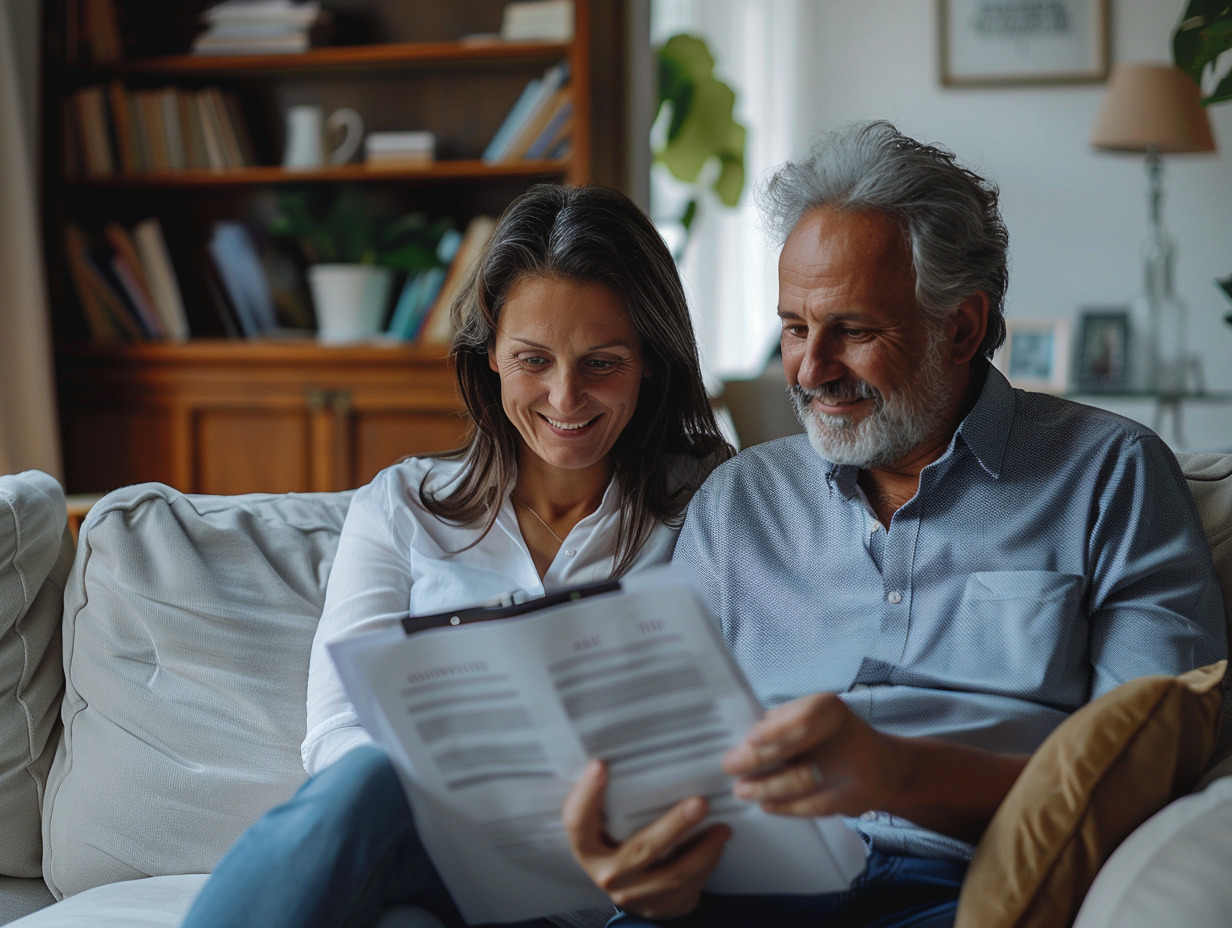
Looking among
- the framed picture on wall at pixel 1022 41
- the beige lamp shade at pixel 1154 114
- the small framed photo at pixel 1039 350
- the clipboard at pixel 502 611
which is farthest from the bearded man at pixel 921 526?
the framed picture on wall at pixel 1022 41

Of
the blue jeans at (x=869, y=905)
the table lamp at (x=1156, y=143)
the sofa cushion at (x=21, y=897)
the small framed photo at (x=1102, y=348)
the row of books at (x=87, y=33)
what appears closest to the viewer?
the blue jeans at (x=869, y=905)

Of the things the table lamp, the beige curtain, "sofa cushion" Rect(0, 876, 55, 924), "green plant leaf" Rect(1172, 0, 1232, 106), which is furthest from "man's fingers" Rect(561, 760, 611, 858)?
the table lamp

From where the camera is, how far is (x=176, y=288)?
135 inches

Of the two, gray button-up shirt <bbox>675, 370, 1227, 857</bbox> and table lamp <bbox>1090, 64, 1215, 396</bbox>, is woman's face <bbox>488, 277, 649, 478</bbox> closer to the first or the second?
gray button-up shirt <bbox>675, 370, 1227, 857</bbox>

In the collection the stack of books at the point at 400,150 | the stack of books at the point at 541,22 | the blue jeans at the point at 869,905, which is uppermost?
the stack of books at the point at 541,22

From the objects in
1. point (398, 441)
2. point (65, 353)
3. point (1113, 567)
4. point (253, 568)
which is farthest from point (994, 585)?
point (65, 353)

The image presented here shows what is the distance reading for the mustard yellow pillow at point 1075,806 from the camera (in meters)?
0.90

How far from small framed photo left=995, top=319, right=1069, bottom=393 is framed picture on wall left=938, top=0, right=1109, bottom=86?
0.91 m

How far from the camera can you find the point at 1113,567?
1165mm

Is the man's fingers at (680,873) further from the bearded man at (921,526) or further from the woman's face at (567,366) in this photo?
the woman's face at (567,366)

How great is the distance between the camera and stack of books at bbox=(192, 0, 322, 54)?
3227 millimetres

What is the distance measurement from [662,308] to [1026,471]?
0.46 m

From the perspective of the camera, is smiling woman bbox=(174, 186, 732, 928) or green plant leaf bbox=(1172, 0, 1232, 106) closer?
smiling woman bbox=(174, 186, 732, 928)

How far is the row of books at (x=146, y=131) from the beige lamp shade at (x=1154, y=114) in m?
2.81
